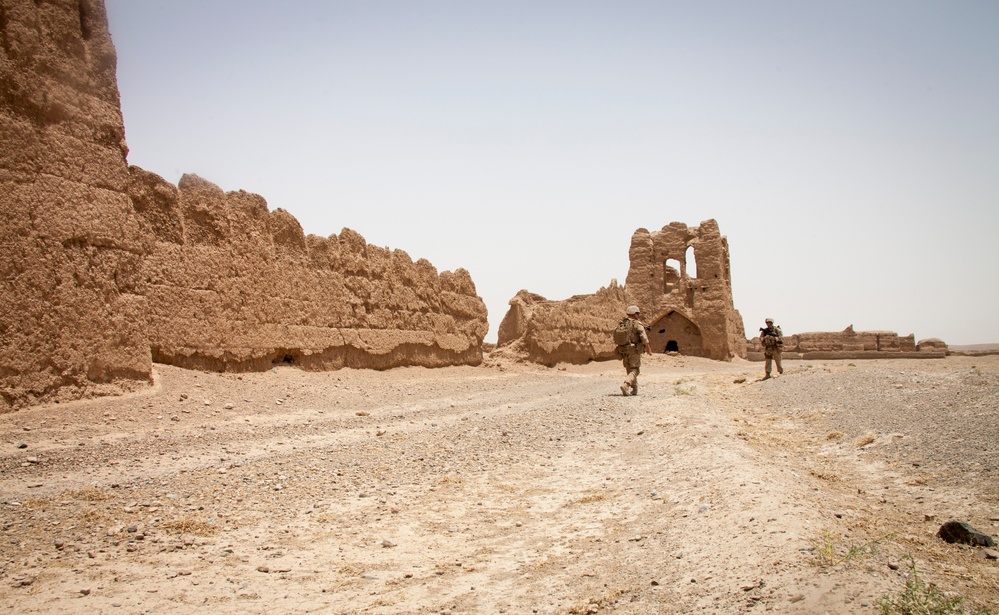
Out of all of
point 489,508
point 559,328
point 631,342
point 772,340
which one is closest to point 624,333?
point 631,342

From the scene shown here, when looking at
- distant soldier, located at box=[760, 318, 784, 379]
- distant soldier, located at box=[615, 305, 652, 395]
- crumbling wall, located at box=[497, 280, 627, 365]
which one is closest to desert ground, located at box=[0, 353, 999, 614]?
distant soldier, located at box=[615, 305, 652, 395]

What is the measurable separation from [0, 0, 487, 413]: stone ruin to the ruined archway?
784 inches

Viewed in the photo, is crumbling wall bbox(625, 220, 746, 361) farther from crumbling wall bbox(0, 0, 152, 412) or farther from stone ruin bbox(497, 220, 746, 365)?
crumbling wall bbox(0, 0, 152, 412)

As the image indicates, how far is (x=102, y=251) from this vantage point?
8062mm

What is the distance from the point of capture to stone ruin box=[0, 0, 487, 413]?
724 cm

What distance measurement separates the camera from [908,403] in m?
8.06

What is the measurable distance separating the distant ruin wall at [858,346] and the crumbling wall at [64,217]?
2716cm

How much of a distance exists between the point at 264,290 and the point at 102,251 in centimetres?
323

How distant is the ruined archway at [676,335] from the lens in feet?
93.5

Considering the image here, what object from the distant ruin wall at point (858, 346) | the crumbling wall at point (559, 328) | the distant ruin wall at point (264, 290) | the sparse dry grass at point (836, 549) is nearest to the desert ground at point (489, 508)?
the sparse dry grass at point (836, 549)

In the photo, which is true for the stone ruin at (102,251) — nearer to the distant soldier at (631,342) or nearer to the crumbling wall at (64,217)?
the crumbling wall at (64,217)

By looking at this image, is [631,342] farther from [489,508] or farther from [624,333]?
[489,508]

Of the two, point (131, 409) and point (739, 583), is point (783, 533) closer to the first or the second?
point (739, 583)

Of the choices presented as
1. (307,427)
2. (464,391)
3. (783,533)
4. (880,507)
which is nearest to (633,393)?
(464,391)
